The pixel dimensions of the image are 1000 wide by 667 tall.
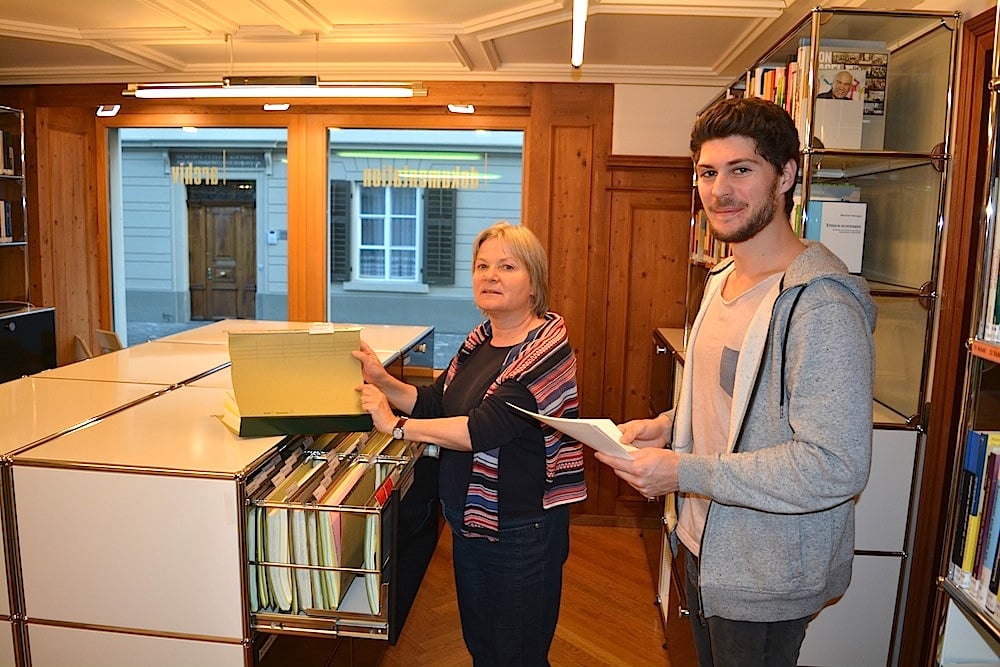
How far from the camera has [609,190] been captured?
4.48 meters

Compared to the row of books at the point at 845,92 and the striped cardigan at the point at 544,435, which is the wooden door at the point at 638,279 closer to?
the row of books at the point at 845,92

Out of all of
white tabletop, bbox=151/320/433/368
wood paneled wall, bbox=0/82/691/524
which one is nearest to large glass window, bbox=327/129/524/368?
wood paneled wall, bbox=0/82/691/524

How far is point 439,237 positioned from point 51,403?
312cm

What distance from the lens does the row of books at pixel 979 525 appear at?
1.49 m

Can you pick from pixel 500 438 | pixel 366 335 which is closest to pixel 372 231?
pixel 366 335

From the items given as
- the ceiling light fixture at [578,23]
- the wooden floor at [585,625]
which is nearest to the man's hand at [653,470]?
the wooden floor at [585,625]

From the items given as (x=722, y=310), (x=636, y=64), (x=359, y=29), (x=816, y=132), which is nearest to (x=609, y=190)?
(x=636, y=64)

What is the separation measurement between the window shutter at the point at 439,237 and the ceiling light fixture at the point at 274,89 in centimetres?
142

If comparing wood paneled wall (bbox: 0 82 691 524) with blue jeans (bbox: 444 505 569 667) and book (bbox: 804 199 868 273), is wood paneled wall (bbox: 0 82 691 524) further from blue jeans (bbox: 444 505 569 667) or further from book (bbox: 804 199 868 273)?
blue jeans (bbox: 444 505 569 667)

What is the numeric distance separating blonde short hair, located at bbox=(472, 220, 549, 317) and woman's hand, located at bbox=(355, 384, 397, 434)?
467 mm

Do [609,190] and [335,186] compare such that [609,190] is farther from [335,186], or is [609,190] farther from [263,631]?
[263,631]

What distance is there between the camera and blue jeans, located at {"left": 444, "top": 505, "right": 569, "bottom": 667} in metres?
1.96

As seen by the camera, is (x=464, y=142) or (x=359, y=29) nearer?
(x=359, y=29)

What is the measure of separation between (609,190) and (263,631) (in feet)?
11.1
